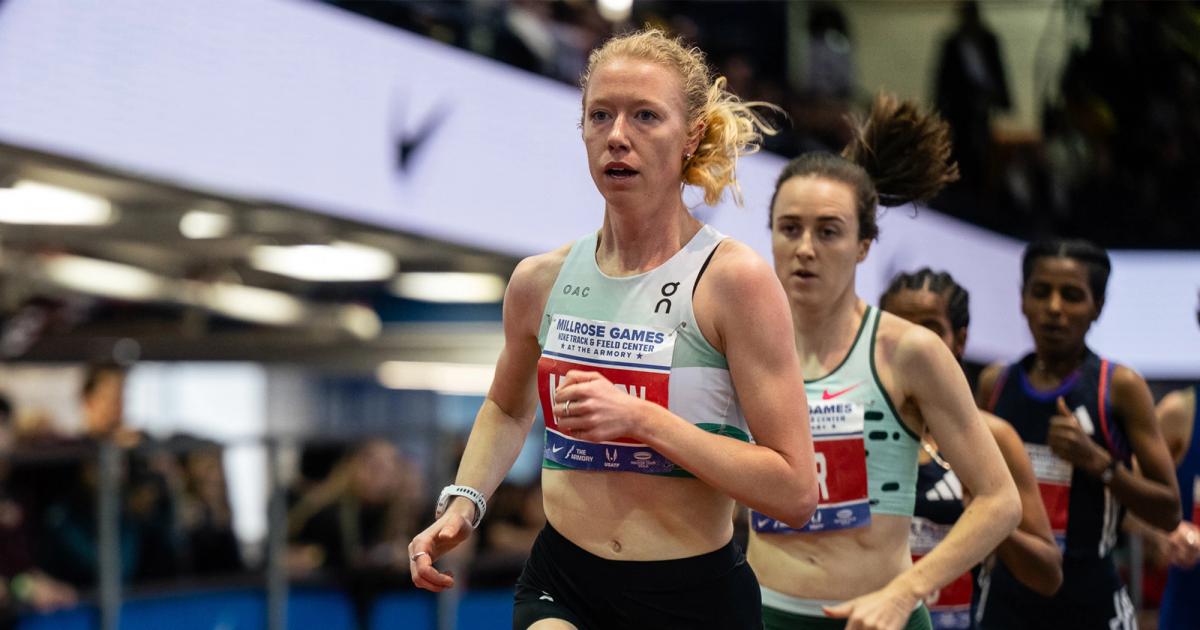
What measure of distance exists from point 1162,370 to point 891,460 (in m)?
10.2

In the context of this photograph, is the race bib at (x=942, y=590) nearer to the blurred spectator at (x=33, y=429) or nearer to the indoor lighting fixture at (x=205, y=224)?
the indoor lighting fixture at (x=205, y=224)

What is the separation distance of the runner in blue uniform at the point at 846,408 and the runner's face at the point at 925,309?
435 millimetres

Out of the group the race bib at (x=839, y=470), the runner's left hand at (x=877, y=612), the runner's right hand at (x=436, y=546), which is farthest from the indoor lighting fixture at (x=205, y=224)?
the runner's left hand at (x=877, y=612)

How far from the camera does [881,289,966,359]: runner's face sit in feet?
12.9

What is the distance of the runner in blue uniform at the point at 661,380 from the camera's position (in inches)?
99.3

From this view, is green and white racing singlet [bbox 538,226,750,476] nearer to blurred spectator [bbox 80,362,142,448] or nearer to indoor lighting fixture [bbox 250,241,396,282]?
blurred spectator [bbox 80,362,142,448]

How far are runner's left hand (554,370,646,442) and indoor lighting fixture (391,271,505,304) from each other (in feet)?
26.6

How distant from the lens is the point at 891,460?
136 inches

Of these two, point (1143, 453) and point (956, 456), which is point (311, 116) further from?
point (956, 456)

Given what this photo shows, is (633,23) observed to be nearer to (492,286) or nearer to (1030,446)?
(492,286)

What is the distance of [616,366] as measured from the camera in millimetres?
2580

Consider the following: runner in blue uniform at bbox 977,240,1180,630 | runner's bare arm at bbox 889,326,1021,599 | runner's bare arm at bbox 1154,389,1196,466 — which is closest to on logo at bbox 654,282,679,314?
runner's bare arm at bbox 889,326,1021,599

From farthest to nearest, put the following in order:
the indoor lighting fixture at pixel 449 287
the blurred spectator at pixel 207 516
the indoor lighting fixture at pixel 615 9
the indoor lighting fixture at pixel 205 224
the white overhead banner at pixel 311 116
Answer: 1. the indoor lighting fixture at pixel 449 287
2. the indoor lighting fixture at pixel 615 9
3. the indoor lighting fixture at pixel 205 224
4. the blurred spectator at pixel 207 516
5. the white overhead banner at pixel 311 116

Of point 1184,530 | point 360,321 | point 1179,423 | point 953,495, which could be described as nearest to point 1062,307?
point 953,495
